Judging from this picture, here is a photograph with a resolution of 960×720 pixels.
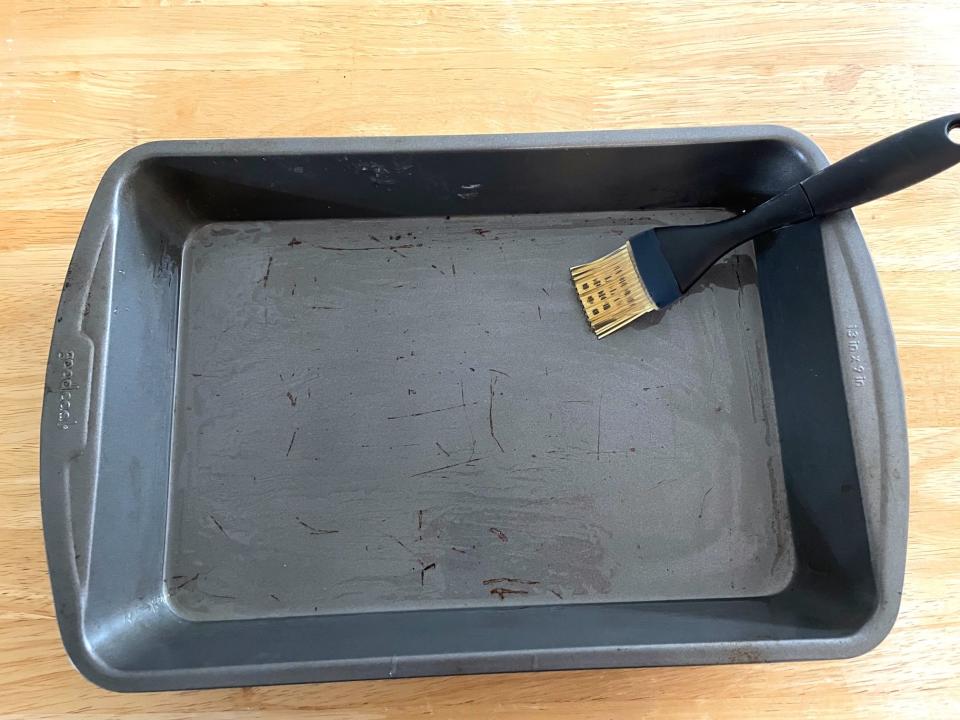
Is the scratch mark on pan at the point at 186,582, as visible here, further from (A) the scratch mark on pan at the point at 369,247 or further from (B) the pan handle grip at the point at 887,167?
(B) the pan handle grip at the point at 887,167

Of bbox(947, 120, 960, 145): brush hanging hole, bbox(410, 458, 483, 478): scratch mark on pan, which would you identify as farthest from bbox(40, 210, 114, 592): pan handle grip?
bbox(947, 120, 960, 145): brush hanging hole

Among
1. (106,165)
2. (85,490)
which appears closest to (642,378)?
(85,490)

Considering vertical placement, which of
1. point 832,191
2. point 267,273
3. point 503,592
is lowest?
point 503,592

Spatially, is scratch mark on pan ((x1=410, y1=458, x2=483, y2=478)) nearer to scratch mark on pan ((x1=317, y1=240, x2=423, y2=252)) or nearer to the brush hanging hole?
scratch mark on pan ((x1=317, y1=240, x2=423, y2=252))

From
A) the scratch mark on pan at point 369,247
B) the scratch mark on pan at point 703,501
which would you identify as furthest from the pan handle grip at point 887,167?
the scratch mark on pan at point 369,247

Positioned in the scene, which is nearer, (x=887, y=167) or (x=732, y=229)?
(x=887, y=167)

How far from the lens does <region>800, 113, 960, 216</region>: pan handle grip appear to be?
499 mm

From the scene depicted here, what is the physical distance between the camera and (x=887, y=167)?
0.53m

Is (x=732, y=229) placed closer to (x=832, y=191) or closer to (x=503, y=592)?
(x=832, y=191)

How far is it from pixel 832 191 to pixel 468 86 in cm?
41

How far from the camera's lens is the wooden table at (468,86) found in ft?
2.26

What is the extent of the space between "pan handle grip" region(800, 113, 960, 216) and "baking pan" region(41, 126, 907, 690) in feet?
0.12

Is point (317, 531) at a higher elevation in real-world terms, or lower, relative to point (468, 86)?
lower

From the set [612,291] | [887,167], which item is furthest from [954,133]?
[612,291]
